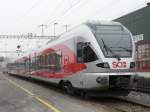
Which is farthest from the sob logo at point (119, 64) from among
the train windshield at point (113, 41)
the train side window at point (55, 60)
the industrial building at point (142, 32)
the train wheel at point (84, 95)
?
the industrial building at point (142, 32)

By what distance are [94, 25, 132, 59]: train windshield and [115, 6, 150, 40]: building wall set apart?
2149 centimetres

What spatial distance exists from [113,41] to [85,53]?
4.23 ft

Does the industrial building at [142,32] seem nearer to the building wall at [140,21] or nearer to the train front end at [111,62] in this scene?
the building wall at [140,21]

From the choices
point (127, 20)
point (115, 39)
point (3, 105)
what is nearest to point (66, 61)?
point (115, 39)

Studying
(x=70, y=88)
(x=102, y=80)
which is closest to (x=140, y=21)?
(x=70, y=88)

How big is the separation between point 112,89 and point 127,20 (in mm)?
27216

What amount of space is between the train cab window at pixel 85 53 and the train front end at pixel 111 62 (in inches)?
1.6

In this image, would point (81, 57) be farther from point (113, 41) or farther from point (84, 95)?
point (84, 95)

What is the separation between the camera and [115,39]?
55.3ft

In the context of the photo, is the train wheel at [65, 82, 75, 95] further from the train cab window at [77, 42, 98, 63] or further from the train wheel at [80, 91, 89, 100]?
the train cab window at [77, 42, 98, 63]

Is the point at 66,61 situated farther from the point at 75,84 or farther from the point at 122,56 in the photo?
the point at 122,56

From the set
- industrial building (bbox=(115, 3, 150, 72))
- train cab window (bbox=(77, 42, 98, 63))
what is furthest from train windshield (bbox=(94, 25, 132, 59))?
industrial building (bbox=(115, 3, 150, 72))

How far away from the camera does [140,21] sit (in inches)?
1561

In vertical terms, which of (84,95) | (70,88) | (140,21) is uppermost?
(140,21)
